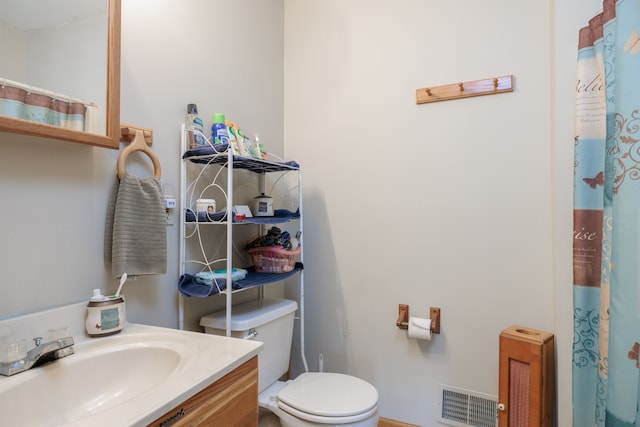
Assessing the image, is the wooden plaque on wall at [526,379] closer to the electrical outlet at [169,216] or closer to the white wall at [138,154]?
the white wall at [138,154]

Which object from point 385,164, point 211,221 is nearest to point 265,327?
point 211,221

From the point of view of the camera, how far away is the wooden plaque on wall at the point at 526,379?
53.2 inches

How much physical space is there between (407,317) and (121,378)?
4.31 feet

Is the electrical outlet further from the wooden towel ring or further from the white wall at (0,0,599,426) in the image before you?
the wooden towel ring

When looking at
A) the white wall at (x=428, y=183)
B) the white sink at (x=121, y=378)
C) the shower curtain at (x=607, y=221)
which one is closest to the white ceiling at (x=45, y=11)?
the white sink at (x=121, y=378)

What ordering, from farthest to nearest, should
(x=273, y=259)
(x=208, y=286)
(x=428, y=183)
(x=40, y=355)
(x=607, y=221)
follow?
(x=428, y=183) < (x=273, y=259) < (x=208, y=286) < (x=607, y=221) < (x=40, y=355)

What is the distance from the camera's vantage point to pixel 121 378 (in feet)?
3.26

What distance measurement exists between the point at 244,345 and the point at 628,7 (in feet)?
4.92

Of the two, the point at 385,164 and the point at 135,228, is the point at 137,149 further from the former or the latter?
the point at 385,164

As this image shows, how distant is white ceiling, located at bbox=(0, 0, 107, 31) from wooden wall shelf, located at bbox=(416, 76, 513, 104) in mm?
1390

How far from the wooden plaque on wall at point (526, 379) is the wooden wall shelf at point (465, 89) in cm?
108

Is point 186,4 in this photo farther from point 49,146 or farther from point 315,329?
point 315,329

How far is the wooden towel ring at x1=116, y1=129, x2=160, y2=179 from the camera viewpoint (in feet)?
3.94

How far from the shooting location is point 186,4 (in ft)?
4.93
